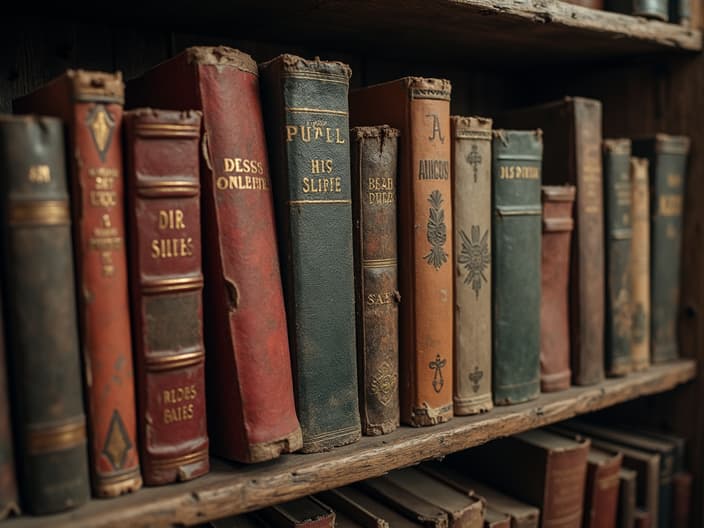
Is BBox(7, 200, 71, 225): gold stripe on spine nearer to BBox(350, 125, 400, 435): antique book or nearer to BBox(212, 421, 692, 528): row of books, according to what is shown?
BBox(350, 125, 400, 435): antique book

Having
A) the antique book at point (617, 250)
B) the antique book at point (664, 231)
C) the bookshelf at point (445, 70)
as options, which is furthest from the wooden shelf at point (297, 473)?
the antique book at point (664, 231)

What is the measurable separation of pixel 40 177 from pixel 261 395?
297 millimetres

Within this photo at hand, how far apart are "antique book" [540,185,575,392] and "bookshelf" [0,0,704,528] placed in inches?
1.6

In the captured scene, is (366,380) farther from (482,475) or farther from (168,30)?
(168,30)

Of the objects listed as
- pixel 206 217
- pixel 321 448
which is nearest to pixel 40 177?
pixel 206 217

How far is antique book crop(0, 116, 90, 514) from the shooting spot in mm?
574

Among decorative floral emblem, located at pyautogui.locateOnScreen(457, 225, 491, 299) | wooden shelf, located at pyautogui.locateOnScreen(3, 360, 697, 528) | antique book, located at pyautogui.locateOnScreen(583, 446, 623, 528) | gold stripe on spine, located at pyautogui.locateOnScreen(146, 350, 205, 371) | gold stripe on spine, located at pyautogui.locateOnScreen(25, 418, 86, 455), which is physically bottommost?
antique book, located at pyautogui.locateOnScreen(583, 446, 623, 528)

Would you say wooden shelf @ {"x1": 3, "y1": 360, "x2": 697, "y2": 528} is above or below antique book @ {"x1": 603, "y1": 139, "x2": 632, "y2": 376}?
below

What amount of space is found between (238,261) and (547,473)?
0.60m

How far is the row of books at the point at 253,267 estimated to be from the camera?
593 millimetres

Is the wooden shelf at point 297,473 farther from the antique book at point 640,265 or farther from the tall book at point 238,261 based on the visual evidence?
the antique book at point 640,265

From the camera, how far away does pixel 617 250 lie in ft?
3.47

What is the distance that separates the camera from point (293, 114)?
2.33 feet

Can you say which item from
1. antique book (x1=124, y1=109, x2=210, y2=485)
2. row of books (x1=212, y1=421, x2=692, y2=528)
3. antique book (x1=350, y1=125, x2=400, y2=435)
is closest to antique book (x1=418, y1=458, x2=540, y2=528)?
row of books (x1=212, y1=421, x2=692, y2=528)
